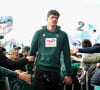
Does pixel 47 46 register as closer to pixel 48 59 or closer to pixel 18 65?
pixel 48 59

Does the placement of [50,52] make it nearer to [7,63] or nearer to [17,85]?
[7,63]

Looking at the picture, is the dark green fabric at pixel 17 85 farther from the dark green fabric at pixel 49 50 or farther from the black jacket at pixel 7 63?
the black jacket at pixel 7 63

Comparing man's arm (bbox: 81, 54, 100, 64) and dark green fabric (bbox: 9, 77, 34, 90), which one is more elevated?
man's arm (bbox: 81, 54, 100, 64)

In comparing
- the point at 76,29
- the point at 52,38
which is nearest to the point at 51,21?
the point at 52,38

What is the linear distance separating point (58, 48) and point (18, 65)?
0.73m

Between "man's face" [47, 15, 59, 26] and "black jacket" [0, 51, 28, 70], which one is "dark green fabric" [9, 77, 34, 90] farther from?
"black jacket" [0, 51, 28, 70]

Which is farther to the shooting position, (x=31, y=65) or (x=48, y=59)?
(x=31, y=65)

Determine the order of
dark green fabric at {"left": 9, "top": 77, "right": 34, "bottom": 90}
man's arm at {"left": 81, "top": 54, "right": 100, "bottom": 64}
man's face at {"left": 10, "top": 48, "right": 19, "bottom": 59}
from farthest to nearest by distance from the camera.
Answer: dark green fabric at {"left": 9, "top": 77, "right": 34, "bottom": 90} < man's face at {"left": 10, "top": 48, "right": 19, "bottom": 59} < man's arm at {"left": 81, "top": 54, "right": 100, "bottom": 64}

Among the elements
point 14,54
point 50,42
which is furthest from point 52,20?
point 14,54

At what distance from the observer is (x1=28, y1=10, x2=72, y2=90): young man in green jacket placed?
14.8 ft

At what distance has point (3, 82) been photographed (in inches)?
160

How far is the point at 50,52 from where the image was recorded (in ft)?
14.7

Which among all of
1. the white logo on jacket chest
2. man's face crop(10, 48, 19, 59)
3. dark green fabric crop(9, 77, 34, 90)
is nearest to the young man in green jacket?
the white logo on jacket chest

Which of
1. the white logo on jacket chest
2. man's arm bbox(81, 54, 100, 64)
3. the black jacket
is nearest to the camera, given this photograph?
the black jacket
